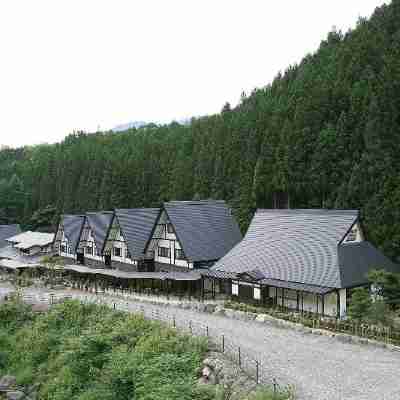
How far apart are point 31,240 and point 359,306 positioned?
34.6m

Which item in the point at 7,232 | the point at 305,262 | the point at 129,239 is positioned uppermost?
the point at 129,239

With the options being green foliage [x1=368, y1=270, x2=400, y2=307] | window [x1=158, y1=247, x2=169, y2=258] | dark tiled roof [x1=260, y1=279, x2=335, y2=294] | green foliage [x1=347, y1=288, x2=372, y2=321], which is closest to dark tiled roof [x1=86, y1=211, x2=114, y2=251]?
window [x1=158, y1=247, x2=169, y2=258]

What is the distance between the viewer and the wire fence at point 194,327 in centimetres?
1335

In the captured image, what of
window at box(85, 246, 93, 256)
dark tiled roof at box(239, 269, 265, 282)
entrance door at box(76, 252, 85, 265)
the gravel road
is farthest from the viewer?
entrance door at box(76, 252, 85, 265)

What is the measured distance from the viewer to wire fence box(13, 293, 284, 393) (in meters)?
13.4

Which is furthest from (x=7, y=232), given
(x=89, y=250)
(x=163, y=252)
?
(x=163, y=252)

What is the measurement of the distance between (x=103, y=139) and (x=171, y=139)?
24311 mm

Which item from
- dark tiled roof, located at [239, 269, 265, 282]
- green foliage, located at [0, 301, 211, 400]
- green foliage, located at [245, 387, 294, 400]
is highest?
dark tiled roof, located at [239, 269, 265, 282]

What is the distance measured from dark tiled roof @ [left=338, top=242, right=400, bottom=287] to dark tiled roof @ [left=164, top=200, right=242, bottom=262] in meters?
8.86

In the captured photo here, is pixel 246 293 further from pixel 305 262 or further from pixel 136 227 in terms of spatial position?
pixel 136 227

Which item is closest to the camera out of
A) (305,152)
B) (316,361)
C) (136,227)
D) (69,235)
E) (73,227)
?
(316,361)

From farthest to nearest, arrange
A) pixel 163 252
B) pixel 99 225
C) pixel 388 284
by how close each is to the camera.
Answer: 1. pixel 99 225
2. pixel 163 252
3. pixel 388 284

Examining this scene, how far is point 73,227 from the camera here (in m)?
38.8

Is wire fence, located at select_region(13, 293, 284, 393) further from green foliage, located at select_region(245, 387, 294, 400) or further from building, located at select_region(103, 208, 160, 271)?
building, located at select_region(103, 208, 160, 271)
